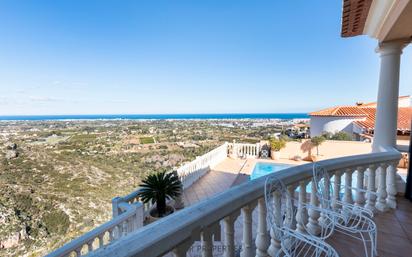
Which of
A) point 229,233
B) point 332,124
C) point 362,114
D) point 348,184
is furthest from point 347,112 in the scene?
point 229,233

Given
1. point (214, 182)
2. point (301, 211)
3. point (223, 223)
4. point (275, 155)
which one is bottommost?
point (214, 182)

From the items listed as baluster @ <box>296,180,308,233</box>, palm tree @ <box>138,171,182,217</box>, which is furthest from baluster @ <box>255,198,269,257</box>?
palm tree @ <box>138,171,182,217</box>

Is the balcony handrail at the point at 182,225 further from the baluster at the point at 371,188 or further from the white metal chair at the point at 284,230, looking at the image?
the baluster at the point at 371,188

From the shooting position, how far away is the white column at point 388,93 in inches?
108

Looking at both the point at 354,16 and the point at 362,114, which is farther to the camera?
the point at 362,114

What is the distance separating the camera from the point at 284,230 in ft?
3.83

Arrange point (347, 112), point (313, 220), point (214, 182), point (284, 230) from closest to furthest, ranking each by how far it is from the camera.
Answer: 1. point (284, 230)
2. point (313, 220)
3. point (214, 182)
4. point (347, 112)

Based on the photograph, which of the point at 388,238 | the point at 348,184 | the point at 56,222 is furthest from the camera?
the point at 56,222

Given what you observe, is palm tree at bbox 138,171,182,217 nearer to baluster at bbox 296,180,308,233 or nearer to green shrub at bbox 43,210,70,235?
baluster at bbox 296,180,308,233

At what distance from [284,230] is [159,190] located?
10.4ft

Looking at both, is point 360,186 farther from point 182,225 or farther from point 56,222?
point 56,222

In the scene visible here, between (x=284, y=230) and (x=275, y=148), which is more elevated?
(x=284, y=230)

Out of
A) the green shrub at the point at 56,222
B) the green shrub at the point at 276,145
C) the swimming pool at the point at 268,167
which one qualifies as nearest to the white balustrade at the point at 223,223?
the green shrub at the point at 56,222

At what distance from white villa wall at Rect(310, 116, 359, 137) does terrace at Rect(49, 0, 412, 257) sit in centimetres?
1160
